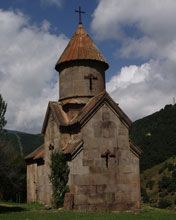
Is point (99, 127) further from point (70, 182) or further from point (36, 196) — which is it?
point (36, 196)

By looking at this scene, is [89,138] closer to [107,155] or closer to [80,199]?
[107,155]

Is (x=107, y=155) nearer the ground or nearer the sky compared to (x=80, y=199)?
nearer the sky

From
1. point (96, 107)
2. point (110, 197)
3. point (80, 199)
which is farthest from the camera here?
point (96, 107)

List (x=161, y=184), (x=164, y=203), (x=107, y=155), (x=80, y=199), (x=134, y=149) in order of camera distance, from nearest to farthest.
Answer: (x=80, y=199), (x=107, y=155), (x=134, y=149), (x=164, y=203), (x=161, y=184)

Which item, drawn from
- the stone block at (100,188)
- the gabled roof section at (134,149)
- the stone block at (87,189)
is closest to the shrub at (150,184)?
the gabled roof section at (134,149)

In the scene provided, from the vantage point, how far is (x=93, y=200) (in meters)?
27.3

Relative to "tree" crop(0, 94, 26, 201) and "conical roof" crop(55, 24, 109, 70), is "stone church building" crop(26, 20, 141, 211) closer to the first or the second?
"conical roof" crop(55, 24, 109, 70)

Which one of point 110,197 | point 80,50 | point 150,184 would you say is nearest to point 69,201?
point 110,197

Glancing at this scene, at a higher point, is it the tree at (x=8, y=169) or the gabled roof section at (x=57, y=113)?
the gabled roof section at (x=57, y=113)

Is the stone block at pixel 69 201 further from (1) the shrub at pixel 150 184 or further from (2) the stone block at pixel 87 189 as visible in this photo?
(1) the shrub at pixel 150 184

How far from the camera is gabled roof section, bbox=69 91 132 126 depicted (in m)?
28.0

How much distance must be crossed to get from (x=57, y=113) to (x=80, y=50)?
4.61 meters

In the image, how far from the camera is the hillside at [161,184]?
2452 inches

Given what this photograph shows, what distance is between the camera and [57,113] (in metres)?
29.8
